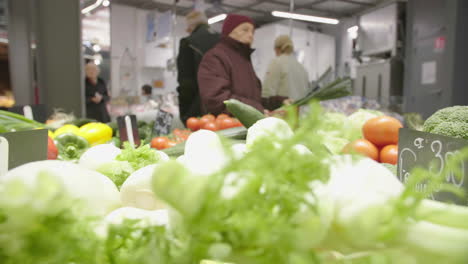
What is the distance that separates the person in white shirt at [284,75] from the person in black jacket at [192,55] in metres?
0.86

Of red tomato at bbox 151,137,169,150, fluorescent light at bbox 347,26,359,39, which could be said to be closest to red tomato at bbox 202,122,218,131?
red tomato at bbox 151,137,169,150

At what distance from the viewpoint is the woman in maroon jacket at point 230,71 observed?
2275mm

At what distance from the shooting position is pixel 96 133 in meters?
1.70

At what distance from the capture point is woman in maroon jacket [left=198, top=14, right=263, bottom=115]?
2.28 m

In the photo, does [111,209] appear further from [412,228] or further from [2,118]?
[2,118]

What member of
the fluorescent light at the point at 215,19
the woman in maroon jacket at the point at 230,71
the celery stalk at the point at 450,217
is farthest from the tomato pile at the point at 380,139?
the fluorescent light at the point at 215,19

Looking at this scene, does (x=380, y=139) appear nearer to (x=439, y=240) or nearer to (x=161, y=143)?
(x=161, y=143)

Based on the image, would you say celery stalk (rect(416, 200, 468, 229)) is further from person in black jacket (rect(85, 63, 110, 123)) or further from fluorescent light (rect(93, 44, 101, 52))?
fluorescent light (rect(93, 44, 101, 52))

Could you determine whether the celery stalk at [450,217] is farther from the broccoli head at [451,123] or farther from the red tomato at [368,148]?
the red tomato at [368,148]

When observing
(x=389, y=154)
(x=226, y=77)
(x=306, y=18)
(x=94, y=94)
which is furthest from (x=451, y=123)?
(x=306, y=18)

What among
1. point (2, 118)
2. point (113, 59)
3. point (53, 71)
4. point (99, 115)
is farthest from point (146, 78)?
point (2, 118)

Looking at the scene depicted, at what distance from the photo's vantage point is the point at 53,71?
114 inches

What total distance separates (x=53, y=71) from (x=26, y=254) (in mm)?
3026

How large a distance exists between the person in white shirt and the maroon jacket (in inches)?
37.7
